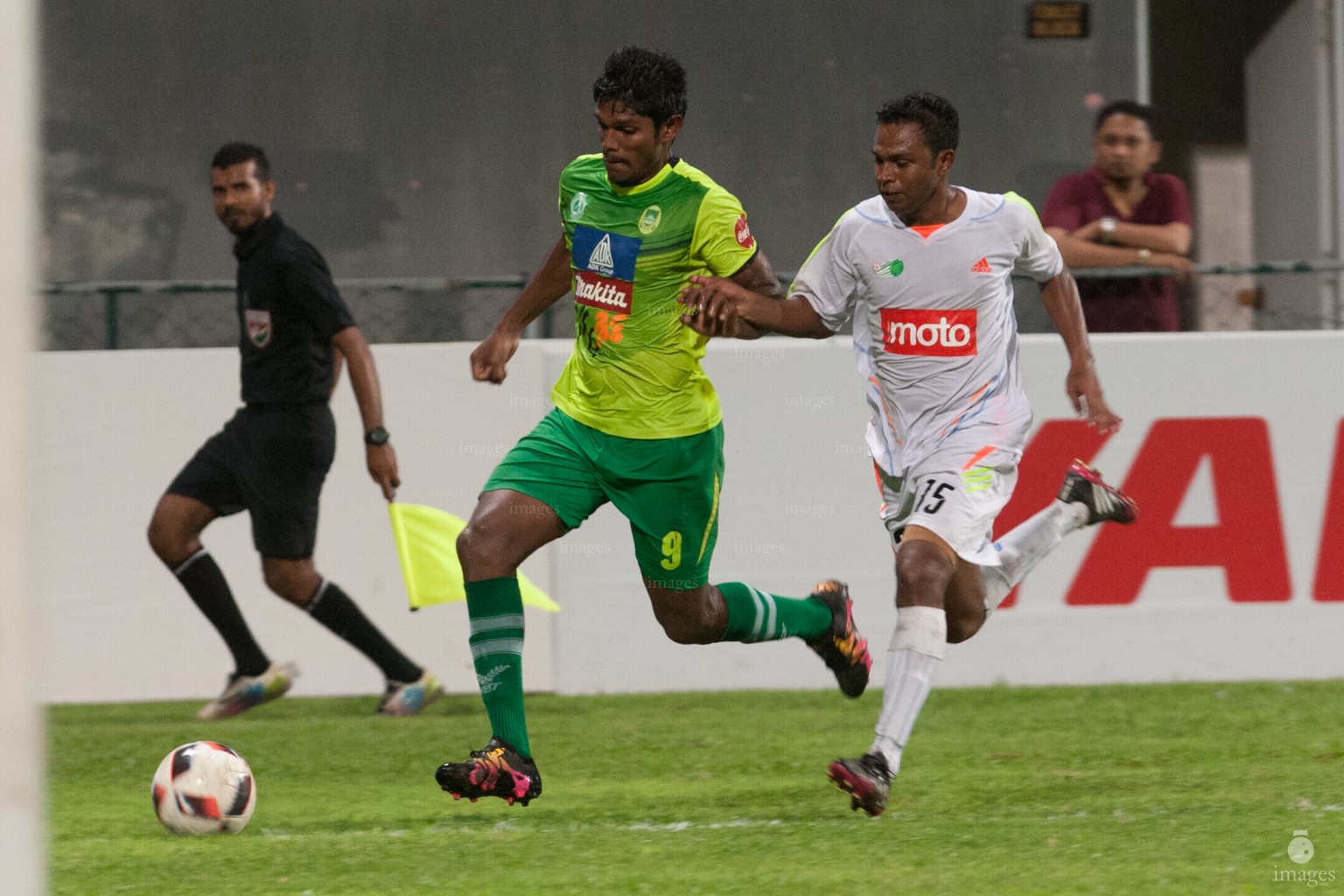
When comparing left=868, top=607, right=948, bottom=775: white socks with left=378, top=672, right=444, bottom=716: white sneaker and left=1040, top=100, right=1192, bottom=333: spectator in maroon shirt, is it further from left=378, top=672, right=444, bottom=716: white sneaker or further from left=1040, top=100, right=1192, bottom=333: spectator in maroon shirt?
left=1040, top=100, right=1192, bottom=333: spectator in maroon shirt

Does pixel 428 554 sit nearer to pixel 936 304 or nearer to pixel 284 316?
pixel 284 316

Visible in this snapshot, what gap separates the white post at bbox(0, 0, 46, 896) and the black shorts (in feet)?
17.5

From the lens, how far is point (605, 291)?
5.59 m

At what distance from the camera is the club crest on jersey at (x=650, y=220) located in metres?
5.52

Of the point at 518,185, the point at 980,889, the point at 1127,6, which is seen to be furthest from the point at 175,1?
the point at 980,889

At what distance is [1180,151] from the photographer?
1341 cm

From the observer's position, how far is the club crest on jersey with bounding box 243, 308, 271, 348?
775 centimetres

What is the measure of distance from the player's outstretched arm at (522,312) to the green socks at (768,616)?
1.01m

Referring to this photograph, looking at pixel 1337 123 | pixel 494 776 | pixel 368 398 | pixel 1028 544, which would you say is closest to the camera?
pixel 494 776

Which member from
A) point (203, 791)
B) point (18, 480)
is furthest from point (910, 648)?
point (18, 480)

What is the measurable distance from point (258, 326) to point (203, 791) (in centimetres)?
289

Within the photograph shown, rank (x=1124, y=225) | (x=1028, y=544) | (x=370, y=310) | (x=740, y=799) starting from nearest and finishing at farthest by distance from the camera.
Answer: (x=740, y=799) < (x=1028, y=544) < (x=1124, y=225) < (x=370, y=310)

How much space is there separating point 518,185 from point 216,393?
128 inches

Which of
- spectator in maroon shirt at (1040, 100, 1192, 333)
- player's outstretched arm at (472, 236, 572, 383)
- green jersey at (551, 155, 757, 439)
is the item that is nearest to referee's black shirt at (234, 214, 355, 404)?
player's outstretched arm at (472, 236, 572, 383)
